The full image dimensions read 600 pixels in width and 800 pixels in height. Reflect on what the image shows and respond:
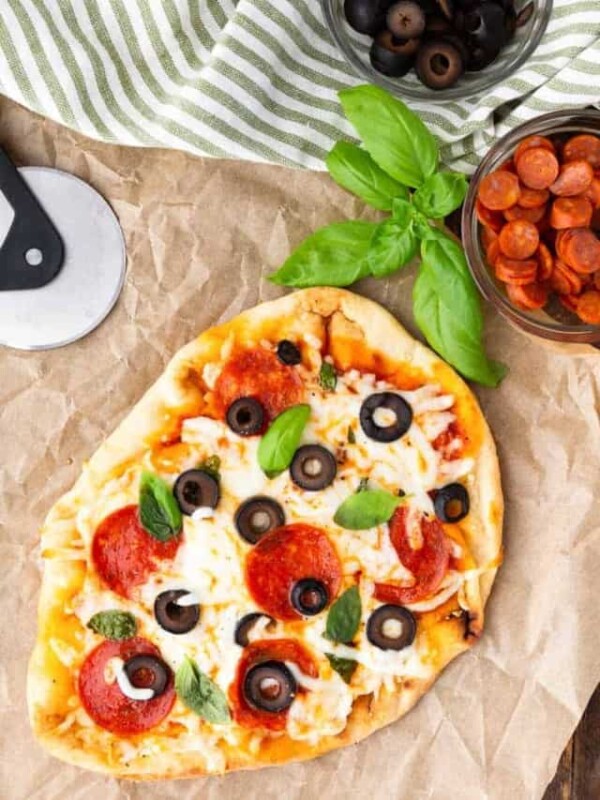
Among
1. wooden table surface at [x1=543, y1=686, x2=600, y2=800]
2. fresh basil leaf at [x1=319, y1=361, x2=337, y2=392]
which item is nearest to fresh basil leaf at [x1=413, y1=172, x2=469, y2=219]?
fresh basil leaf at [x1=319, y1=361, x2=337, y2=392]

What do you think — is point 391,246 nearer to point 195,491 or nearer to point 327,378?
point 327,378

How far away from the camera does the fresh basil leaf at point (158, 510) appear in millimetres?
2893

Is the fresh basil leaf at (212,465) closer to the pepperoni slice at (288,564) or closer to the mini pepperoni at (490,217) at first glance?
the pepperoni slice at (288,564)

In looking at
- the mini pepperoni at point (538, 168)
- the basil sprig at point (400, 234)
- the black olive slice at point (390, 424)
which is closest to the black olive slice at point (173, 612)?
the black olive slice at point (390, 424)

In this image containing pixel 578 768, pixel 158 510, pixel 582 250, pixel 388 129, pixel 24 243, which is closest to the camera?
pixel 582 250

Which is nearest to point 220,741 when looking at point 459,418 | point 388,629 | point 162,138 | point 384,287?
point 388,629

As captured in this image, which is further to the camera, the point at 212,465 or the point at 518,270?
the point at 212,465

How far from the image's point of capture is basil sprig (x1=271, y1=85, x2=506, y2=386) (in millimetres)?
2797

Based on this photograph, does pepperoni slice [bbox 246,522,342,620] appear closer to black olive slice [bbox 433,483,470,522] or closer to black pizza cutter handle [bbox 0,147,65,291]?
black olive slice [bbox 433,483,470,522]

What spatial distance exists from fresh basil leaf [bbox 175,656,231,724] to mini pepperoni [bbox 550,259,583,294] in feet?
4.08

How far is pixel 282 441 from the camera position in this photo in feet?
9.41

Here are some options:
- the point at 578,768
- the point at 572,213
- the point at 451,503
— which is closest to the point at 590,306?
the point at 572,213

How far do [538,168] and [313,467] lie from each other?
2.87 feet

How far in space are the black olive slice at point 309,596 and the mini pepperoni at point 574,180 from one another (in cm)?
107
